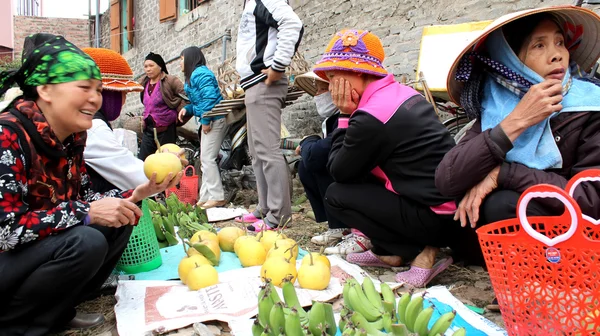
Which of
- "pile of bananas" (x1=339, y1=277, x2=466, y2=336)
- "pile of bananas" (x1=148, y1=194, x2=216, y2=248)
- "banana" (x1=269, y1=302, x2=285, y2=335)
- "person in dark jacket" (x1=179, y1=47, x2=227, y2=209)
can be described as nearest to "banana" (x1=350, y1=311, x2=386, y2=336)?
"pile of bananas" (x1=339, y1=277, x2=466, y2=336)

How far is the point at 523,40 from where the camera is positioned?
192 cm

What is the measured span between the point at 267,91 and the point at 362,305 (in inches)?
102

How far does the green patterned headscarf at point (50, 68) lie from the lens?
187 cm

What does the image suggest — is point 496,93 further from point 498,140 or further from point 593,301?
point 593,301

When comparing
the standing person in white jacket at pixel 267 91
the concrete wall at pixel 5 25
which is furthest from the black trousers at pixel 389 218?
the concrete wall at pixel 5 25

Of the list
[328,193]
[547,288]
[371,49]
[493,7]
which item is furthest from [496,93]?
[493,7]

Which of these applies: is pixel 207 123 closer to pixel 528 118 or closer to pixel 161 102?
pixel 161 102

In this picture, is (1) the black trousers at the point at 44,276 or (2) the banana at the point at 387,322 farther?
(1) the black trousers at the point at 44,276

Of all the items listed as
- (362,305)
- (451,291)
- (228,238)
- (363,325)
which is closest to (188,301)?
(228,238)

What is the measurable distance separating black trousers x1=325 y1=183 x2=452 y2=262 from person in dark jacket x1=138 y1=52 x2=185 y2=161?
12.9 ft

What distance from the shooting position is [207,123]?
516cm

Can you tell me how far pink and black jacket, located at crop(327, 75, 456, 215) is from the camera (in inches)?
94.4

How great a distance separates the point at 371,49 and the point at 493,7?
258 centimetres

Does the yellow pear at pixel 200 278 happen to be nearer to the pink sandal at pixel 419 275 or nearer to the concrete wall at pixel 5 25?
the pink sandal at pixel 419 275
